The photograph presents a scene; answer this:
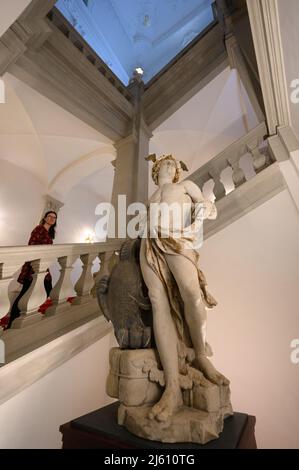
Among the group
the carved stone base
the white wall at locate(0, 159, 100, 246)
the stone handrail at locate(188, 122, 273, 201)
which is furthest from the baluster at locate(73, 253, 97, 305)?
the white wall at locate(0, 159, 100, 246)

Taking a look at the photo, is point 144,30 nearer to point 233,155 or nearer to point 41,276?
point 233,155

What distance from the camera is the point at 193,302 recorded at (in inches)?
59.8

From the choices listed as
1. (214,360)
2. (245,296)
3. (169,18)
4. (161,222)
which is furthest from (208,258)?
(169,18)

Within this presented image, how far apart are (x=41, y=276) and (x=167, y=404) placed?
1.42 m

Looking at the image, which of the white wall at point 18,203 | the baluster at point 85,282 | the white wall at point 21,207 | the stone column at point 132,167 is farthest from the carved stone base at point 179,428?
the white wall at point 18,203

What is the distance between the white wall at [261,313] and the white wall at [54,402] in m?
1.33

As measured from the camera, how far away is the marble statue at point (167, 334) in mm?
1346

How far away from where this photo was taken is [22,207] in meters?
7.26

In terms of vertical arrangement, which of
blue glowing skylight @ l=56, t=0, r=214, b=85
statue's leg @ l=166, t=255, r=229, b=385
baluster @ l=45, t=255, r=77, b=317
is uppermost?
blue glowing skylight @ l=56, t=0, r=214, b=85

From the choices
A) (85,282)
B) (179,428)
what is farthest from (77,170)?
(179,428)

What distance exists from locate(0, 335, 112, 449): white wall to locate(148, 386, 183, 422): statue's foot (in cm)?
103

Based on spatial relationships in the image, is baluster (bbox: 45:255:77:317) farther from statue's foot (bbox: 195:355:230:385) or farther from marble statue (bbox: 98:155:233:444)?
statue's foot (bbox: 195:355:230:385)

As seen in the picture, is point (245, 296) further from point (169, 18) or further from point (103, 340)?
point (169, 18)

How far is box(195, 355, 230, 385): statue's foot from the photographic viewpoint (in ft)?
4.78
